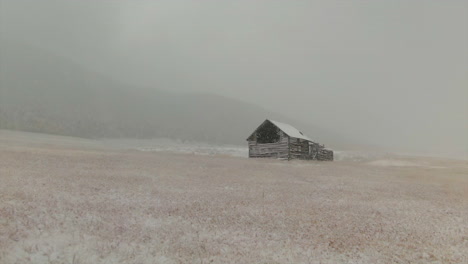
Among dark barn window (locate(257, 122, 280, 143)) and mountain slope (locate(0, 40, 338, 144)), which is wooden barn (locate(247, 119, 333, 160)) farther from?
mountain slope (locate(0, 40, 338, 144))

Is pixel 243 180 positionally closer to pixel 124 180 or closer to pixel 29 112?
pixel 124 180

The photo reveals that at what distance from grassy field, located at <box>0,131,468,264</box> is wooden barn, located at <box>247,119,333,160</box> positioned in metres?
25.6

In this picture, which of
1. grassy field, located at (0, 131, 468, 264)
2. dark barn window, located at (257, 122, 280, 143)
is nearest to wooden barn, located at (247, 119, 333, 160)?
dark barn window, located at (257, 122, 280, 143)

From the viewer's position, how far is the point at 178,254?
7387 millimetres

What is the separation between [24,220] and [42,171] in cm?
1020

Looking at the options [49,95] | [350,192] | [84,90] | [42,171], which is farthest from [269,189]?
[84,90]

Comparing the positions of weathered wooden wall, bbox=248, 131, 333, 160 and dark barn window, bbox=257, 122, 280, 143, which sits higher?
dark barn window, bbox=257, 122, 280, 143

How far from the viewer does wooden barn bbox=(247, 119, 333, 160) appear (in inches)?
1702

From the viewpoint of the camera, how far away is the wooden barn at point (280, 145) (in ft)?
142

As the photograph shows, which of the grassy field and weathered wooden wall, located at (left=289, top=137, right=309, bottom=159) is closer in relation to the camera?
the grassy field

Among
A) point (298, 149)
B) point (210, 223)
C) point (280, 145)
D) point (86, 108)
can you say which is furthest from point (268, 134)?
point (86, 108)

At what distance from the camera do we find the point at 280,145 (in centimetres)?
4372

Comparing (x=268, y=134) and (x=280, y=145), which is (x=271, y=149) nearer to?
(x=280, y=145)

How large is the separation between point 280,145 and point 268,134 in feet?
10.8
